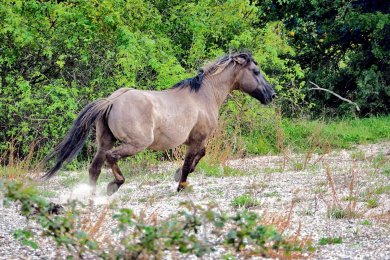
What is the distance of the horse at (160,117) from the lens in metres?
8.93

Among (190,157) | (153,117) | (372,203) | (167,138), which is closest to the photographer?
(372,203)

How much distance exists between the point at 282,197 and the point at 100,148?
7.52 ft

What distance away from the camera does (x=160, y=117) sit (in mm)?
9406

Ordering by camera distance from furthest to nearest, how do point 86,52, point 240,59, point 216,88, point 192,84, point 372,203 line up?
point 86,52
point 240,59
point 216,88
point 192,84
point 372,203

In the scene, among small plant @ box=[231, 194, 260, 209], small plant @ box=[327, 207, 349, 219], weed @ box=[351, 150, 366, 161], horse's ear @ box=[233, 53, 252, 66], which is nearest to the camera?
small plant @ box=[327, 207, 349, 219]

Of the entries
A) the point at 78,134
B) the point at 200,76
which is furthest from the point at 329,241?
the point at 200,76

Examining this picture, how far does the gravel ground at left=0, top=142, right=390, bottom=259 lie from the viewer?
6.36 m

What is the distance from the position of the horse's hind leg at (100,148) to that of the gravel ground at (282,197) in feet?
0.63

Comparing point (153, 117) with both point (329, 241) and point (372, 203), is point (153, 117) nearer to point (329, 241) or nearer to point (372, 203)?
point (372, 203)

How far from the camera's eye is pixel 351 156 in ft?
43.0

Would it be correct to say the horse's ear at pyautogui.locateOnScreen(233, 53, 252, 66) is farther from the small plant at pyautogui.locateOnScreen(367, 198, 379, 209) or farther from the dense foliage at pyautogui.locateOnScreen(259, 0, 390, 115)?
the dense foliage at pyautogui.locateOnScreen(259, 0, 390, 115)

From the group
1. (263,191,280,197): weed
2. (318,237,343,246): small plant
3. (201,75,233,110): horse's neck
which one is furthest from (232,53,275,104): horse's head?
(318,237,343,246): small plant

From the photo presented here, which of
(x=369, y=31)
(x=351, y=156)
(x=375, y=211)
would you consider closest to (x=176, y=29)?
(x=351, y=156)

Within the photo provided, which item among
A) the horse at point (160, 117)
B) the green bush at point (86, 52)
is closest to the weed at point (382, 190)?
the horse at point (160, 117)
